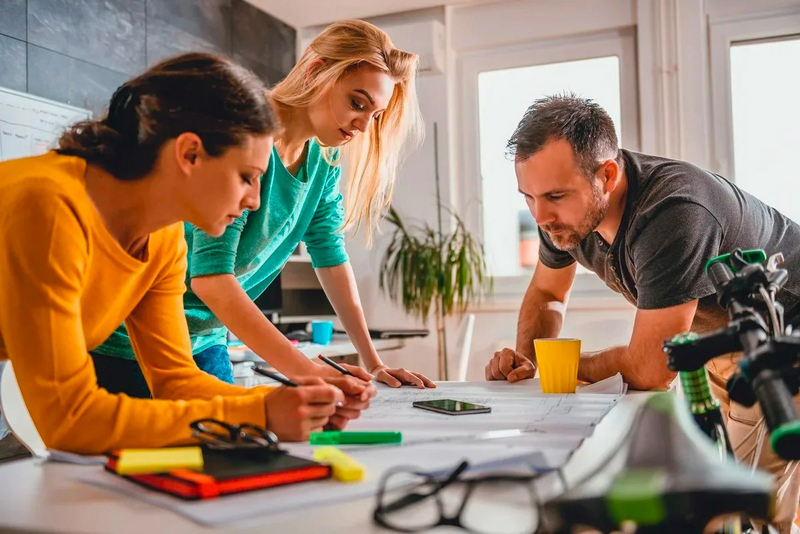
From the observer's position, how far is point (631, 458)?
0.51 meters

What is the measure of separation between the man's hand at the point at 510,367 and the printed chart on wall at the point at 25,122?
1.73 metres

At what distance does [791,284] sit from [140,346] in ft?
4.43

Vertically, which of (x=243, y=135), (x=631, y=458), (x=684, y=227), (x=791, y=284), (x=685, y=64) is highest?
(x=685, y=64)

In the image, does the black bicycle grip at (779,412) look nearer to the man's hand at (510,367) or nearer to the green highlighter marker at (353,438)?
the green highlighter marker at (353,438)

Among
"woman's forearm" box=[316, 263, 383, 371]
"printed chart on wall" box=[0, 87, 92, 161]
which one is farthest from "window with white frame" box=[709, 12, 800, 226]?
"printed chart on wall" box=[0, 87, 92, 161]

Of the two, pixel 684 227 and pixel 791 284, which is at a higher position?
pixel 684 227

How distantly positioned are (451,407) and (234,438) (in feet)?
1.51

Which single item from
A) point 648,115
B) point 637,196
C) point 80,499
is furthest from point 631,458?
point 648,115

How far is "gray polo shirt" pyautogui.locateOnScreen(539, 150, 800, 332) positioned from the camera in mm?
1441

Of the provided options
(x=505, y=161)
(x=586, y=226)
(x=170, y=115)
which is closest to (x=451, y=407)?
(x=170, y=115)

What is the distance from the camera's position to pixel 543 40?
3.99m

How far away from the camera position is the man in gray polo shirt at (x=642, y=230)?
4.69ft

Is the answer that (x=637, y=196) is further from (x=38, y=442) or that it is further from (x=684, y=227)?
(x=38, y=442)

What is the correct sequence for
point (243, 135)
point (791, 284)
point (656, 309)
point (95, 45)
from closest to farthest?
point (243, 135) → point (656, 309) → point (791, 284) → point (95, 45)
